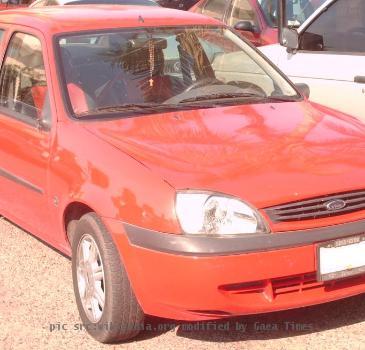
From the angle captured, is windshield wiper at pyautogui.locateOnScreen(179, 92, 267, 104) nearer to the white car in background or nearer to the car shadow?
the car shadow

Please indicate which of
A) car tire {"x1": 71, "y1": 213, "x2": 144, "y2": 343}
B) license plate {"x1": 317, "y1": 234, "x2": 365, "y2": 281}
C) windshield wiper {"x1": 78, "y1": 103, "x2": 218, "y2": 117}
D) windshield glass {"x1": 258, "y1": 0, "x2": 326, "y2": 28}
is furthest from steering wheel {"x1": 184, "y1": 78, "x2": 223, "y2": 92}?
windshield glass {"x1": 258, "y1": 0, "x2": 326, "y2": 28}

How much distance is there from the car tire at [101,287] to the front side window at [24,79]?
2.89ft

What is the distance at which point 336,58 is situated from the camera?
6.08m

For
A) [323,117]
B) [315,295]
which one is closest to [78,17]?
[323,117]

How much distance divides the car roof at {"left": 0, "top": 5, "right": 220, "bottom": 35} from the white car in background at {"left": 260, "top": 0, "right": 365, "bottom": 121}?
4.08 ft

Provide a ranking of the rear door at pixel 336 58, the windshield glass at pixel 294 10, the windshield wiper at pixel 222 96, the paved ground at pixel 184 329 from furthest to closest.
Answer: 1. the windshield glass at pixel 294 10
2. the rear door at pixel 336 58
3. the windshield wiper at pixel 222 96
4. the paved ground at pixel 184 329

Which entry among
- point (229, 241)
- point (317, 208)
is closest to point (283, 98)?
point (317, 208)

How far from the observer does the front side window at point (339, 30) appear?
599 centimetres

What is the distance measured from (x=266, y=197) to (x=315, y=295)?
20.2 inches

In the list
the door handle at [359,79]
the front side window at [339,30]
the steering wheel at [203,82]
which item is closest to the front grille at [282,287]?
the steering wheel at [203,82]

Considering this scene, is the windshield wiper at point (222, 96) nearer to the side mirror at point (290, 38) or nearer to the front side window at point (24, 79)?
the front side window at point (24, 79)

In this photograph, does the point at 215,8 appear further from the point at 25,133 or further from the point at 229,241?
the point at 229,241

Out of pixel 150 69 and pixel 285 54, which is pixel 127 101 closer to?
pixel 150 69

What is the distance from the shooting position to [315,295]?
11.5ft
